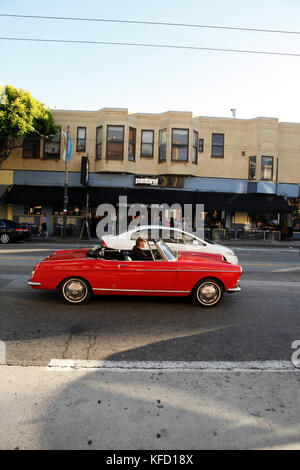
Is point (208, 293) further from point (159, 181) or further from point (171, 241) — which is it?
point (159, 181)

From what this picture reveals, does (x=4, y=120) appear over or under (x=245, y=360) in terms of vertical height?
over

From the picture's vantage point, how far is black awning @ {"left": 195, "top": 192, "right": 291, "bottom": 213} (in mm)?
23938

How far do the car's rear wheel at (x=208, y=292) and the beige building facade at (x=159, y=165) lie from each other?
55.7 ft

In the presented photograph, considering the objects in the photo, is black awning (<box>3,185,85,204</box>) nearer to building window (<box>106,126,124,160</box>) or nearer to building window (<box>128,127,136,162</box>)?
building window (<box>106,126,124,160</box>)

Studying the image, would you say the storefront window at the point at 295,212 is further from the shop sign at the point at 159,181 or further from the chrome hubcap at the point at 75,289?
the chrome hubcap at the point at 75,289

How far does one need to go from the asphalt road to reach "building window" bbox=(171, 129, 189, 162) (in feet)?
57.7

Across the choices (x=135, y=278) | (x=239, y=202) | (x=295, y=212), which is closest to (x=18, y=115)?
(x=239, y=202)

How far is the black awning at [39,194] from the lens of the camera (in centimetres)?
2330

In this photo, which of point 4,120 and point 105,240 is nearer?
point 105,240

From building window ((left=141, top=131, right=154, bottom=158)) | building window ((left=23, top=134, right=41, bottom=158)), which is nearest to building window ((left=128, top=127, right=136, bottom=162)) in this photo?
building window ((left=141, top=131, right=154, bottom=158))
